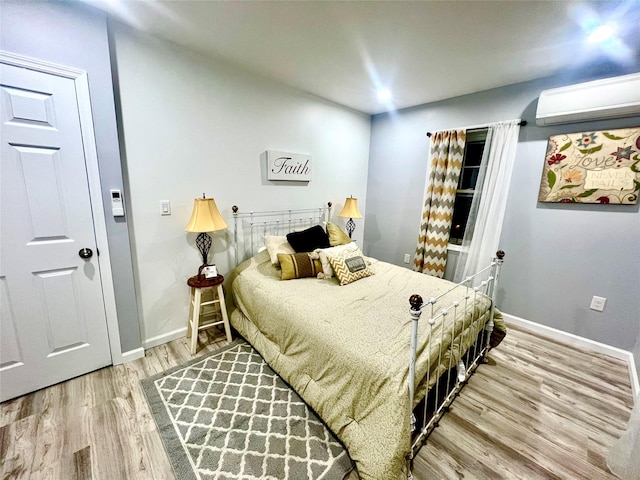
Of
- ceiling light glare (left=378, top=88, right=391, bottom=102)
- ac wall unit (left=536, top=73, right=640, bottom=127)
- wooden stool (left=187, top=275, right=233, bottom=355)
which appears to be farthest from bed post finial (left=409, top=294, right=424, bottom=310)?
ceiling light glare (left=378, top=88, right=391, bottom=102)

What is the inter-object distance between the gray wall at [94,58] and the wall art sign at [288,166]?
131 cm

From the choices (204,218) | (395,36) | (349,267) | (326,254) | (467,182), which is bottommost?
(349,267)

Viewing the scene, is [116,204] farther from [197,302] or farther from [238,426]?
[238,426]

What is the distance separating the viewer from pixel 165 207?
2.15 metres

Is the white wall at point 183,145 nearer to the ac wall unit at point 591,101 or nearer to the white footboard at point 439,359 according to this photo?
the white footboard at point 439,359

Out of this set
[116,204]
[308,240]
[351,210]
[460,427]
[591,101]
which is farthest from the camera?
[351,210]

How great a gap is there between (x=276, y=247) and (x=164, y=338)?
1.30 meters

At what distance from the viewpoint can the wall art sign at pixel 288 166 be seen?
2.72 m

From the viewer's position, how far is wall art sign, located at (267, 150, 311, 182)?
8.94ft

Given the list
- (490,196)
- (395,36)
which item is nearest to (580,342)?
(490,196)

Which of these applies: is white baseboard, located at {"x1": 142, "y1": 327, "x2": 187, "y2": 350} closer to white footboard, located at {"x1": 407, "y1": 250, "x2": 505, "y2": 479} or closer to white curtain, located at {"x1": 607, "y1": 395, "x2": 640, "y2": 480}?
white footboard, located at {"x1": 407, "y1": 250, "x2": 505, "y2": 479}

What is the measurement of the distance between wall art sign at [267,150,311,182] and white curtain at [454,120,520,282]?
1.96 metres

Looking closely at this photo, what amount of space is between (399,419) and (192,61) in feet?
9.54

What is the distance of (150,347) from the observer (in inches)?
88.4
